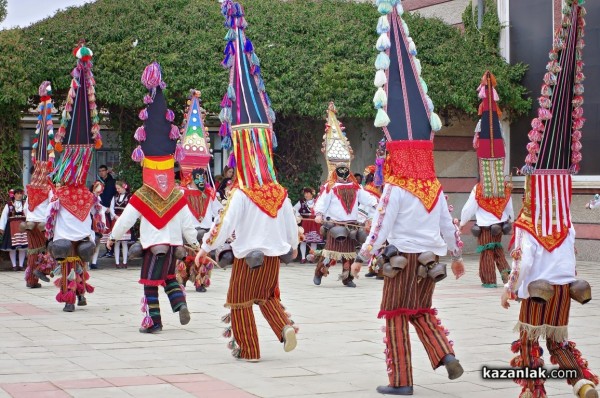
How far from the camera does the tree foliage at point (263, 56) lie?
1770 cm

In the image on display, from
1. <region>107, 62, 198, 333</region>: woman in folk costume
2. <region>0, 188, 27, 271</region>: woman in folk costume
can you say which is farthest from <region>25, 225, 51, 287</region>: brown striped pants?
<region>107, 62, 198, 333</region>: woman in folk costume

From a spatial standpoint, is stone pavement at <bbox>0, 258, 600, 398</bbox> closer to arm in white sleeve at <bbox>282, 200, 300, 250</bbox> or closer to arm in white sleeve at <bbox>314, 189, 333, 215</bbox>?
arm in white sleeve at <bbox>282, 200, 300, 250</bbox>

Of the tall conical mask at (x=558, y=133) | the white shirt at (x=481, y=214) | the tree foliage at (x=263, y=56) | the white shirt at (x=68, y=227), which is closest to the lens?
the tall conical mask at (x=558, y=133)

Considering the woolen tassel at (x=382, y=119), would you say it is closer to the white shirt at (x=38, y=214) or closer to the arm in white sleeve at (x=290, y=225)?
the arm in white sleeve at (x=290, y=225)

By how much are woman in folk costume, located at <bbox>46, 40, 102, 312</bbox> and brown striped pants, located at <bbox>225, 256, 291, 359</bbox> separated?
3881mm

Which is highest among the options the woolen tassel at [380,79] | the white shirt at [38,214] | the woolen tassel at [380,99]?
the woolen tassel at [380,79]

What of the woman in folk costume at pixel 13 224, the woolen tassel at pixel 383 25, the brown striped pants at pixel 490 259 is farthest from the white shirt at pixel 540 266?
the woman in folk costume at pixel 13 224

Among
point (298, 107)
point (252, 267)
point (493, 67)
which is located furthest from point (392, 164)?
point (493, 67)

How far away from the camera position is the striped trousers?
247 inches

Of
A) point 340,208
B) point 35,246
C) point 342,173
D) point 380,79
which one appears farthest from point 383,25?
point 35,246

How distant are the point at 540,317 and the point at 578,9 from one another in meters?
2.06

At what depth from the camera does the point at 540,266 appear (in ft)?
20.8

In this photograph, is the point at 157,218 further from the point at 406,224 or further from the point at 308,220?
the point at 308,220

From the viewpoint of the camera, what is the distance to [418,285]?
7.06 meters
